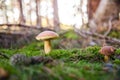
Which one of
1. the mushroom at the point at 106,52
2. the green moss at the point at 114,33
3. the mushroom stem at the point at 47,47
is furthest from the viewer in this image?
the green moss at the point at 114,33

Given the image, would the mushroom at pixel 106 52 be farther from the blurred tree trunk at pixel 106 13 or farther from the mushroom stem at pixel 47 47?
the blurred tree trunk at pixel 106 13

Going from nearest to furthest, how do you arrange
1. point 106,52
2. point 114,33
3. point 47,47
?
point 106,52, point 47,47, point 114,33

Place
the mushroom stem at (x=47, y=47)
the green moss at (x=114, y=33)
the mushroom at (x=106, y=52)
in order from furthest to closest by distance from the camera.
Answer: the green moss at (x=114, y=33), the mushroom stem at (x=47, y=47), the mushroom at (x=106, y=52)

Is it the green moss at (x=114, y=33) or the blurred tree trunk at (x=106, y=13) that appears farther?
the blurred tree trunk at (x=106, y=13)

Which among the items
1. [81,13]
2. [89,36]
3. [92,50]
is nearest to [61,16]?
[81,13]

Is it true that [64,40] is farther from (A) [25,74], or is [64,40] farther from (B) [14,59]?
(A) [25,74]

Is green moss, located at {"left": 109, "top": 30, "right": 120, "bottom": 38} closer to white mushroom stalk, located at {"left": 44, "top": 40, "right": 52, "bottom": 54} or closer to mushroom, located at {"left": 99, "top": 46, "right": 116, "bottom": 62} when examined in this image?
white mushroom stalk, located at {"left": 44, "top": 40, "right": 52, "bottom": 54}

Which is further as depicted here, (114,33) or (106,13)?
(106,13)

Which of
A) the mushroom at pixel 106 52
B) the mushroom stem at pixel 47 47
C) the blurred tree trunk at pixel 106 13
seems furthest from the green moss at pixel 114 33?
the mushroom at pixel 106 52

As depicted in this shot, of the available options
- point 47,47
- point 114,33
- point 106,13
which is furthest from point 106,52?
point 106,13

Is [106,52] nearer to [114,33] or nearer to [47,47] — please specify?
[47,47]

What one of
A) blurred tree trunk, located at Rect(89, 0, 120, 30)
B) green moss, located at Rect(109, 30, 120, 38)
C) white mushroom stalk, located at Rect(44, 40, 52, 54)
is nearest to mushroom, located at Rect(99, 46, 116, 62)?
white mushroom stalk, located at Rect(44, 40, 52, 54)
